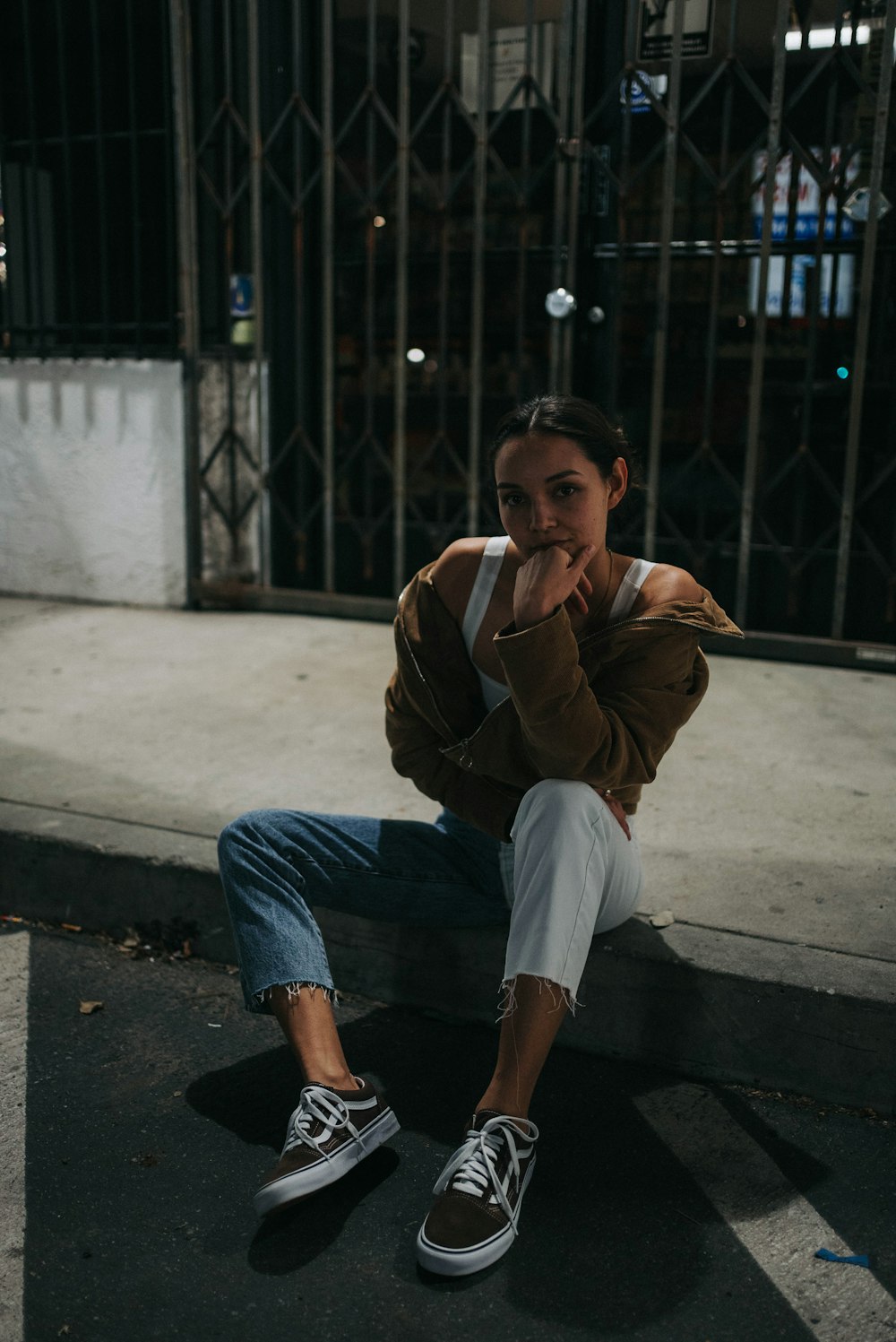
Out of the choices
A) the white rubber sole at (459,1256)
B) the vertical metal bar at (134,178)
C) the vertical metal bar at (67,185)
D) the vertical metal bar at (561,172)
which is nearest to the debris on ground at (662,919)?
the white rubber sole at (459,1256)

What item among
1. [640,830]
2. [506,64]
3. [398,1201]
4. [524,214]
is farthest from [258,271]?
[398,1201]

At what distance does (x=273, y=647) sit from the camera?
16.3ft

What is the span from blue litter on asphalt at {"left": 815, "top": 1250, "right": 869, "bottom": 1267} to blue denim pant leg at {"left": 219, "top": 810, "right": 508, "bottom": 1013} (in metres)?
0.84

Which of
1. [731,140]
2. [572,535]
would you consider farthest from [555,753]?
[731,140]

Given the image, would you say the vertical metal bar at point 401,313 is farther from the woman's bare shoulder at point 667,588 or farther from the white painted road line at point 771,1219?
the white painted road line at point 771,1219

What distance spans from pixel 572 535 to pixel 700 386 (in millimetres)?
2911

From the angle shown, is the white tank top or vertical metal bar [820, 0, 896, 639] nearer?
the white tank top

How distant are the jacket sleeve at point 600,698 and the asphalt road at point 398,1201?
2.21ft

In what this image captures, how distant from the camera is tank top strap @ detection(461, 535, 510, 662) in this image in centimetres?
232

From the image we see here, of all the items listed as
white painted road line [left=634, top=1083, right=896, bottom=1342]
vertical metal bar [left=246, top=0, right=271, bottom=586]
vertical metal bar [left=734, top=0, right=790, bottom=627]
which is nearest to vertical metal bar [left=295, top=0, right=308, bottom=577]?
vertical metal bar [left=246, top=0, right=271, bottom=586]

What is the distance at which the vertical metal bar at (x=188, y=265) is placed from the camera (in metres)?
5.23

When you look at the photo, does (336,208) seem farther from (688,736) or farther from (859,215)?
(688,736)

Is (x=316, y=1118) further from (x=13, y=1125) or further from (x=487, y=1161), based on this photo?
(x=13, y=1125)

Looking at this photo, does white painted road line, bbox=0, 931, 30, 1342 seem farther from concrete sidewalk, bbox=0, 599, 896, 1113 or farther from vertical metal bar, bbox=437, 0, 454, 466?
vertical metal bar, bbox=437, 0, 454, 466
